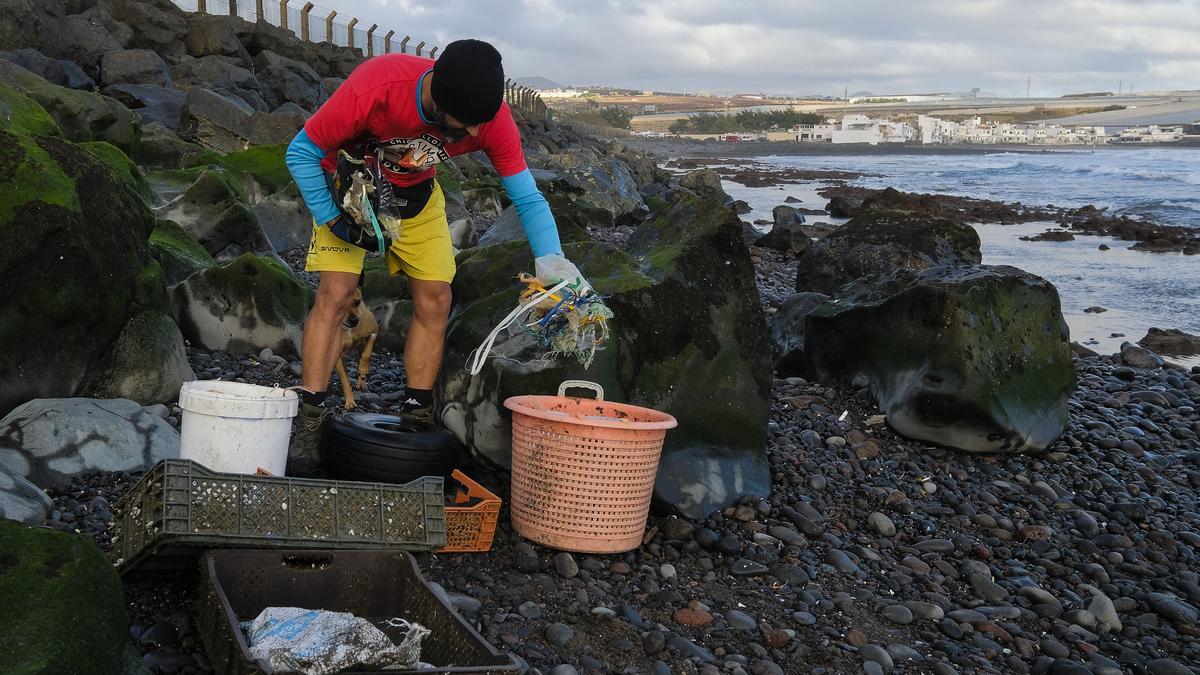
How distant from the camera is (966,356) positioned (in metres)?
6.21

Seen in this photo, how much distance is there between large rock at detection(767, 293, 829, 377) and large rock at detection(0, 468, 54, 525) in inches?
185

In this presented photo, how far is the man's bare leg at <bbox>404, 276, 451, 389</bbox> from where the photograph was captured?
499 cm

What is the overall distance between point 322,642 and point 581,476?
151 cm

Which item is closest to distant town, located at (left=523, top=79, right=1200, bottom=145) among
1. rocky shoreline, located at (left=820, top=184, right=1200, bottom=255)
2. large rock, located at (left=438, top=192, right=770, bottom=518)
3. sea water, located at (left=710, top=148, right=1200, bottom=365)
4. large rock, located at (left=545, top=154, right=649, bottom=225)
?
sea water, located at (left=710, top=148, right=1200, bottom=365)

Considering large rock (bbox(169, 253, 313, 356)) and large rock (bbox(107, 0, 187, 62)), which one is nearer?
large rock (bbox(169, 253, 313, 356))

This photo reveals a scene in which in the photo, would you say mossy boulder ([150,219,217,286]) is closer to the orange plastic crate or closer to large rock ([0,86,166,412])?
large rock ([0,86,166,412])

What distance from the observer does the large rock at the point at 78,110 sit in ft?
35.7

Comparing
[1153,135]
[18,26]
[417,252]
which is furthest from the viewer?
[1153,135]

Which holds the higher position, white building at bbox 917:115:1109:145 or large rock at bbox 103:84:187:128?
white building at bbox 917:115:1109:145

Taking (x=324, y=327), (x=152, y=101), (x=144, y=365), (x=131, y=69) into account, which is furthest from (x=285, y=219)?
(x=131, y=69)

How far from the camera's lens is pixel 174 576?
3.59 m

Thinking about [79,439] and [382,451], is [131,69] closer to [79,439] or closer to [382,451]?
[79,439]

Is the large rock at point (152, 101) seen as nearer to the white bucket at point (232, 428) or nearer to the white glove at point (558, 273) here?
the white glove at point (558, 273)

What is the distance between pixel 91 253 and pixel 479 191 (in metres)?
10.7
